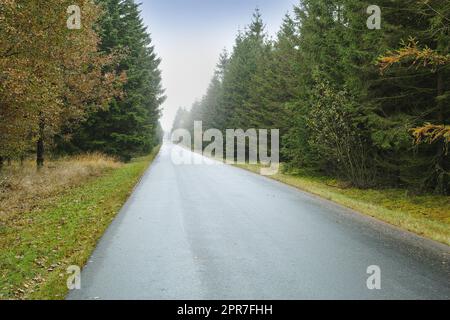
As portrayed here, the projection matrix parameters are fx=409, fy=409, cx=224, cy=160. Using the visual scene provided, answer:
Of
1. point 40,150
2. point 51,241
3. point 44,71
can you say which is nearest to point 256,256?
point 51,241

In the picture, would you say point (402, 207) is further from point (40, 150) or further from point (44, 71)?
point (40, 150)

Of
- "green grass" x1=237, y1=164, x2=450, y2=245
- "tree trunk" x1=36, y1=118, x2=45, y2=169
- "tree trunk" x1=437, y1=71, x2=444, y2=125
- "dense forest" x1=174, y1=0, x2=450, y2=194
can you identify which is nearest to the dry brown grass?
"tree trunk" x1=36, y1=118, x2=45, y2=169

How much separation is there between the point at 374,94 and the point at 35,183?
13.7 metres

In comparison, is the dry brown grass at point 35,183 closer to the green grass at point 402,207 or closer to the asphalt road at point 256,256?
the asphalt road at point 256,256

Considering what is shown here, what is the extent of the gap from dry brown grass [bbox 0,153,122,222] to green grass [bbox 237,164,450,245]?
972 cm

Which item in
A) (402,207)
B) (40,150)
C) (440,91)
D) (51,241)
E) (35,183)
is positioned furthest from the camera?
(40,150)

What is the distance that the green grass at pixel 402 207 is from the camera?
31.8ft

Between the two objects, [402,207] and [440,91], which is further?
[402,207]

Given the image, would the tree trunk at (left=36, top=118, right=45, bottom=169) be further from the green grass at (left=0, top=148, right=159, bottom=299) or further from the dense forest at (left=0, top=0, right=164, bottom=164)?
the green grass at (left=0, top=148, right=159, bottom=299)

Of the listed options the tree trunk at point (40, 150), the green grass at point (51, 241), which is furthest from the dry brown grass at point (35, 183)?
the green grass at point (51, 241)

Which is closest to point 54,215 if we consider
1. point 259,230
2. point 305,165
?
point 259,230

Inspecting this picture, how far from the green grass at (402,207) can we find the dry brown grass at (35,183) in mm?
9723

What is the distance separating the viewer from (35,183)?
1609 centimetres

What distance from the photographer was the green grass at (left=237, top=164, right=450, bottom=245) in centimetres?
970
